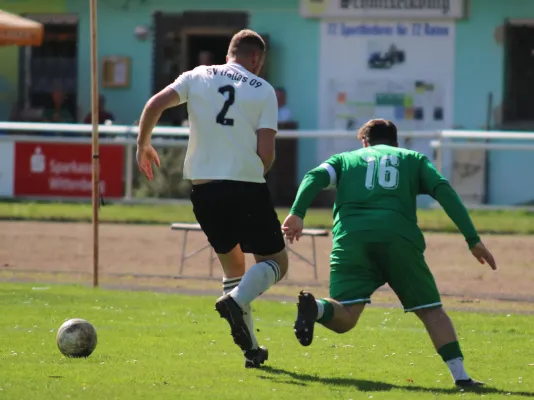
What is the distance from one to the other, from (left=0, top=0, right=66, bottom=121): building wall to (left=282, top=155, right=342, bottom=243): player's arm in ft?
61.8

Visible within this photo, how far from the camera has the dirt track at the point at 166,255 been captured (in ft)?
49.1

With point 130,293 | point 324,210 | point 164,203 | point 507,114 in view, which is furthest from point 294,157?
point 130,293

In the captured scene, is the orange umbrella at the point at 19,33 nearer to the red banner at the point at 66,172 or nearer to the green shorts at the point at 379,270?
the red banner at the point at 66,172

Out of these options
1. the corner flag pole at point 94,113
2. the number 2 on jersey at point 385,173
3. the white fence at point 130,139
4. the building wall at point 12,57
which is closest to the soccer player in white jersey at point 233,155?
the number 2 on jersey at point 385,173

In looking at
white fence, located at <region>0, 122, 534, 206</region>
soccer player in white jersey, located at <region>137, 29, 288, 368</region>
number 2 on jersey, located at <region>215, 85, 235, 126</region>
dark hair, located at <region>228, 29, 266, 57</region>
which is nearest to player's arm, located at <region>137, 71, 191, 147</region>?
soccer player in white jersey, located at <region>137, 29, 288, 368</region>

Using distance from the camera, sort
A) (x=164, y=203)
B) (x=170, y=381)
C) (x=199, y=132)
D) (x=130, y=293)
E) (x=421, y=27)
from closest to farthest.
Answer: (x=170, y=381)
(x=199, y=132)
(x=130, y=293)
(x=164, y=203)
(x=421, y=27)

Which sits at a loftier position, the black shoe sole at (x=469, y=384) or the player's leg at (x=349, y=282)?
the player's leg at (x=349, y=282)

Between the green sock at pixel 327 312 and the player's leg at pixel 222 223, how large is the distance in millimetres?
535

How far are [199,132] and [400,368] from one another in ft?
6.20

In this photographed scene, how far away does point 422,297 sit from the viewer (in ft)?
25.6

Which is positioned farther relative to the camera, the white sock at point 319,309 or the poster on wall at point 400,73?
the poster on wall at point 400,73

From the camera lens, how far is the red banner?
73.2 ft

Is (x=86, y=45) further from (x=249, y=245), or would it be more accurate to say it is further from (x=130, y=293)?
(x=249, y=245)

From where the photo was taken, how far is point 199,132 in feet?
27.2
